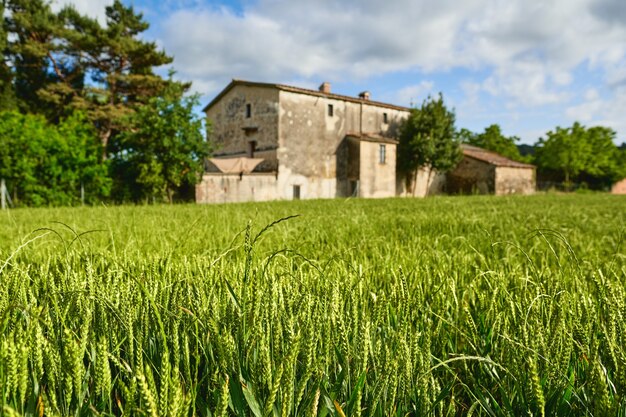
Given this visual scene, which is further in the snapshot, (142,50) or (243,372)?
(142,50)

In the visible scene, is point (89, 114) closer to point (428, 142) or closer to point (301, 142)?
Result: point (301, 142)

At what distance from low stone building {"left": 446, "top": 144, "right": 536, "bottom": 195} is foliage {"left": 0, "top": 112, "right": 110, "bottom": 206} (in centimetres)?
2635

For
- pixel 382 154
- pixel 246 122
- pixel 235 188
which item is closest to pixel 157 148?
pixel 235 188

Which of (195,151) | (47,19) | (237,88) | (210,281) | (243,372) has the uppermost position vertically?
(47,19)

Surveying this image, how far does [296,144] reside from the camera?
26344 millimetres

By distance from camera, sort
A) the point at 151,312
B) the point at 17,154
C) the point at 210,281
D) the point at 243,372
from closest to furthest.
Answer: the point at 243,372, the point at 151,312, the point at 210,281, the point at 17,154

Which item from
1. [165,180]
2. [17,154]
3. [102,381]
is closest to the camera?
[102,381]

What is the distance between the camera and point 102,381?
76cm

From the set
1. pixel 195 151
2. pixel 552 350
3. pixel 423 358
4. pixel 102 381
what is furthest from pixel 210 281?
pixel 195 151

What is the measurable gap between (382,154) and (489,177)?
1013cm

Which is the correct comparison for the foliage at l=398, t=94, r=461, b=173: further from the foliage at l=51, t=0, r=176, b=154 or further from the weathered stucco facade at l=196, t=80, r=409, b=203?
the foliage at l=51, t=0, r=176, b=154

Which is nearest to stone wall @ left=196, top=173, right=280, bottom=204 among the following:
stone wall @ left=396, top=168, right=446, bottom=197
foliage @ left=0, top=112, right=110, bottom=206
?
foliage @ left=0, top=112, right=110, bottom=206

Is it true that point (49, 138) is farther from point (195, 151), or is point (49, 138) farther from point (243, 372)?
point (243, 372)

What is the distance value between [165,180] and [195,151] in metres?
1.91
